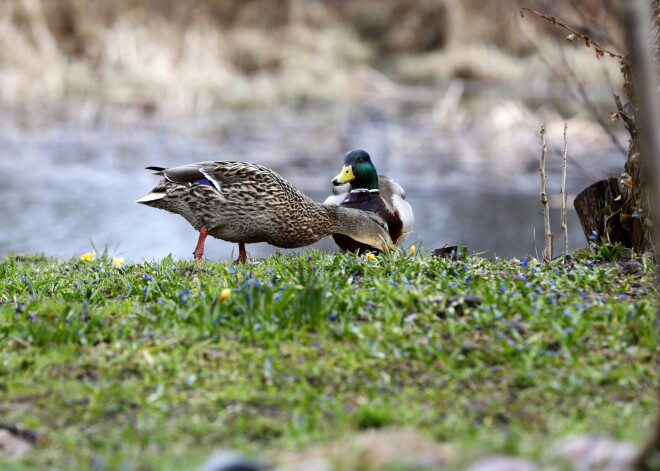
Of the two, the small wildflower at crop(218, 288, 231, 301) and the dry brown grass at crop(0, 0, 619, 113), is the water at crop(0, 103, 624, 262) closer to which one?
the dry brown grass at crop(0, 0, 619, 113)

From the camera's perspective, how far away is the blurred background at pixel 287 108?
12.4 metres

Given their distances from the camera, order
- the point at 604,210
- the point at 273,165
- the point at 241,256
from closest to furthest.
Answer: the point at 604,210 → the point at 241,256 → the point at 273,165

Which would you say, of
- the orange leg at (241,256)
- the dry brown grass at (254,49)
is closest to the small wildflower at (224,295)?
the orange leg at (241,256)

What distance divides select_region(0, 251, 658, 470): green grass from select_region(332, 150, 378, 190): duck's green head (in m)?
1.95

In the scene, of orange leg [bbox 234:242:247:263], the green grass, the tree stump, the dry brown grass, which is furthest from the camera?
the dry brown grass

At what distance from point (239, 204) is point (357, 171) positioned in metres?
1.45

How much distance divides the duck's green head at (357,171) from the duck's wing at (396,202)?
9.9 inches

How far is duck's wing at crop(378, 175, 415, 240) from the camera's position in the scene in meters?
7.79

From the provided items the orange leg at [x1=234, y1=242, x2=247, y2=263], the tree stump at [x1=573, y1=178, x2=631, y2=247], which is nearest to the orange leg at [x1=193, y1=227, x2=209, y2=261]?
the orange leg at [x1=234, y1=242, x2=247, y2=263]

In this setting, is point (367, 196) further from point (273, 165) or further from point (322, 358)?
point (273, 165)

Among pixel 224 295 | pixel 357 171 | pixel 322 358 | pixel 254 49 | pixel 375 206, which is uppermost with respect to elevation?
pixel 254 49

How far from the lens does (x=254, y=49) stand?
22.3m

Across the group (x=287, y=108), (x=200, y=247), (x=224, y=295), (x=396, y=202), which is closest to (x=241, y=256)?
(x=200, y=247)

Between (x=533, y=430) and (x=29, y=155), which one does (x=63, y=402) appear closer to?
(x=533, y=430)
